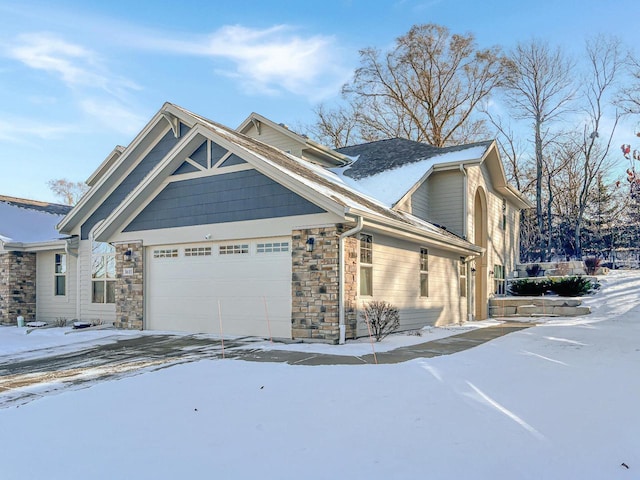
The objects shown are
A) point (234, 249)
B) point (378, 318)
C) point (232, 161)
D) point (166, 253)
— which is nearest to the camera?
point (378, 318)

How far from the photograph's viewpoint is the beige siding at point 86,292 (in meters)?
14.9

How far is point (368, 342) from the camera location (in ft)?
32.2

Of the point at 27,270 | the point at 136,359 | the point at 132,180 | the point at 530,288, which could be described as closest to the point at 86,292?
the point at 27,270

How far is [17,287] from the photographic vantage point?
1609 cm

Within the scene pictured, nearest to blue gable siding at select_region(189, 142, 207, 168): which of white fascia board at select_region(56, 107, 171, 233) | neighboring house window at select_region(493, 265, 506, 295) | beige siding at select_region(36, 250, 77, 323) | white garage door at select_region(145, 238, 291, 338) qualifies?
white garage door at select_region(145, 238, 291, 338)

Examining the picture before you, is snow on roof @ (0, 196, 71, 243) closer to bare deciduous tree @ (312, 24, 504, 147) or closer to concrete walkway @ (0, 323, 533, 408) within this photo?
Result: concrete walkway @ (0, 323, 533, 408)

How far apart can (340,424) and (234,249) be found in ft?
23.5

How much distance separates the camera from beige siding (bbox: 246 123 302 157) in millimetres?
16750

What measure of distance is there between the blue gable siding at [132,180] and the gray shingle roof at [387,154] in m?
5.71

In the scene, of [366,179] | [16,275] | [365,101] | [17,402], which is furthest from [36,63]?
[365,101]

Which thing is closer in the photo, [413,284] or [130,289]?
[413,284]

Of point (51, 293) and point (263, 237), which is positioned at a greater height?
point (263, 237)

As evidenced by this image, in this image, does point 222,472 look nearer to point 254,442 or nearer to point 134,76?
point 254,442

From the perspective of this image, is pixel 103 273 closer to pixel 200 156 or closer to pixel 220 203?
pixel 200 156
